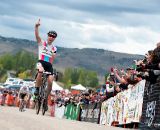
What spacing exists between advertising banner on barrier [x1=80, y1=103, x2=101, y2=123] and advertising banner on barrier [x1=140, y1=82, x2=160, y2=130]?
919 cm

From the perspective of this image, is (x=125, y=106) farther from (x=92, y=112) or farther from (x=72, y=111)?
(x=72, y=111)

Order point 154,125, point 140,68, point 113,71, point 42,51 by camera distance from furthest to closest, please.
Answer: point 113,71
point 42,51
point 140,68
point 154,125

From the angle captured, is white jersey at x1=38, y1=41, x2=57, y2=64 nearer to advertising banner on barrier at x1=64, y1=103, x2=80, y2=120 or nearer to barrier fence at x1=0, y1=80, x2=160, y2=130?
barrier fence at x1=0, y1=80, x2=160, y2=130

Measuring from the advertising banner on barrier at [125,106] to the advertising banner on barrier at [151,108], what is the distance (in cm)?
60

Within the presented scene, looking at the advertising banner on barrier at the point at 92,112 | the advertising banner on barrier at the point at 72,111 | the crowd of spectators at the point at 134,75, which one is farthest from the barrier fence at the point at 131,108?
the advertising banner on barrier at the point at 72,111

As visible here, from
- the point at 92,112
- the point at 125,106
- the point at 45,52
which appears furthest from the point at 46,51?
the point at 92,112

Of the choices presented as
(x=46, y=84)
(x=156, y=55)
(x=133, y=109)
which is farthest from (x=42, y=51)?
(x=156, y=55)

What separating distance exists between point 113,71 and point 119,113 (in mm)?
2845

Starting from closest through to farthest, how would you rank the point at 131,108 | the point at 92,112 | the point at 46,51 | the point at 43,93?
the point at 131,108, the point at 46,51, the point at 43,93, the point at 92,112

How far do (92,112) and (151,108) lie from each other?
10.8 meters

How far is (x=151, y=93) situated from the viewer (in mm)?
14602

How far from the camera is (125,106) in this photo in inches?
715

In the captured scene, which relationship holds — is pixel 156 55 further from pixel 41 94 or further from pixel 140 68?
pixel 41 94

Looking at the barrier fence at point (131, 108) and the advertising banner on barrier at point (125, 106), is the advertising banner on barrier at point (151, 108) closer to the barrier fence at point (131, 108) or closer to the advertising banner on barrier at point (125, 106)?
the barrier fence at point (131, 108)
